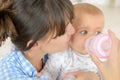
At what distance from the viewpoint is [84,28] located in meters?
0.99

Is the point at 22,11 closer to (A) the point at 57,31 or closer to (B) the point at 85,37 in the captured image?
(A) the point at 57,31

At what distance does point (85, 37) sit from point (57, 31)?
0.47ft

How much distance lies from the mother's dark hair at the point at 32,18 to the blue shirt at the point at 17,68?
0.08 m

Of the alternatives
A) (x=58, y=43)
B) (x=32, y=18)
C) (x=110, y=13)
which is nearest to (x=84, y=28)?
(x=58, y=43)

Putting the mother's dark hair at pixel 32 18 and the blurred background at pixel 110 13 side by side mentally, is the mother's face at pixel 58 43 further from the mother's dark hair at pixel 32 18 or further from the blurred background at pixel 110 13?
the blurred background at pixel 110 13

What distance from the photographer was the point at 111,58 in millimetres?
753

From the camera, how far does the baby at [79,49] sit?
98cm

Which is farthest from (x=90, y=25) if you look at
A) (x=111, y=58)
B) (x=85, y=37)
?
(x=111, y=58)

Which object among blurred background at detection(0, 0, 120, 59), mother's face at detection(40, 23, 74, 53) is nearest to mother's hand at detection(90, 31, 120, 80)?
mother's face at detection(40, 23, 74, 53)

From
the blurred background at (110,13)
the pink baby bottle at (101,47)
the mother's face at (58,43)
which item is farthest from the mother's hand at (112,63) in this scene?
the blurred background at (110,13)

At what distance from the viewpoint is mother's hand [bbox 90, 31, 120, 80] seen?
75 centimetres

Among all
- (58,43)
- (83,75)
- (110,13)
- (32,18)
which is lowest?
(110,13)

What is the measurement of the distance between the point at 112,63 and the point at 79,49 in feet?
0.89

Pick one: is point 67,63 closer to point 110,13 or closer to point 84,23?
point 84,23
